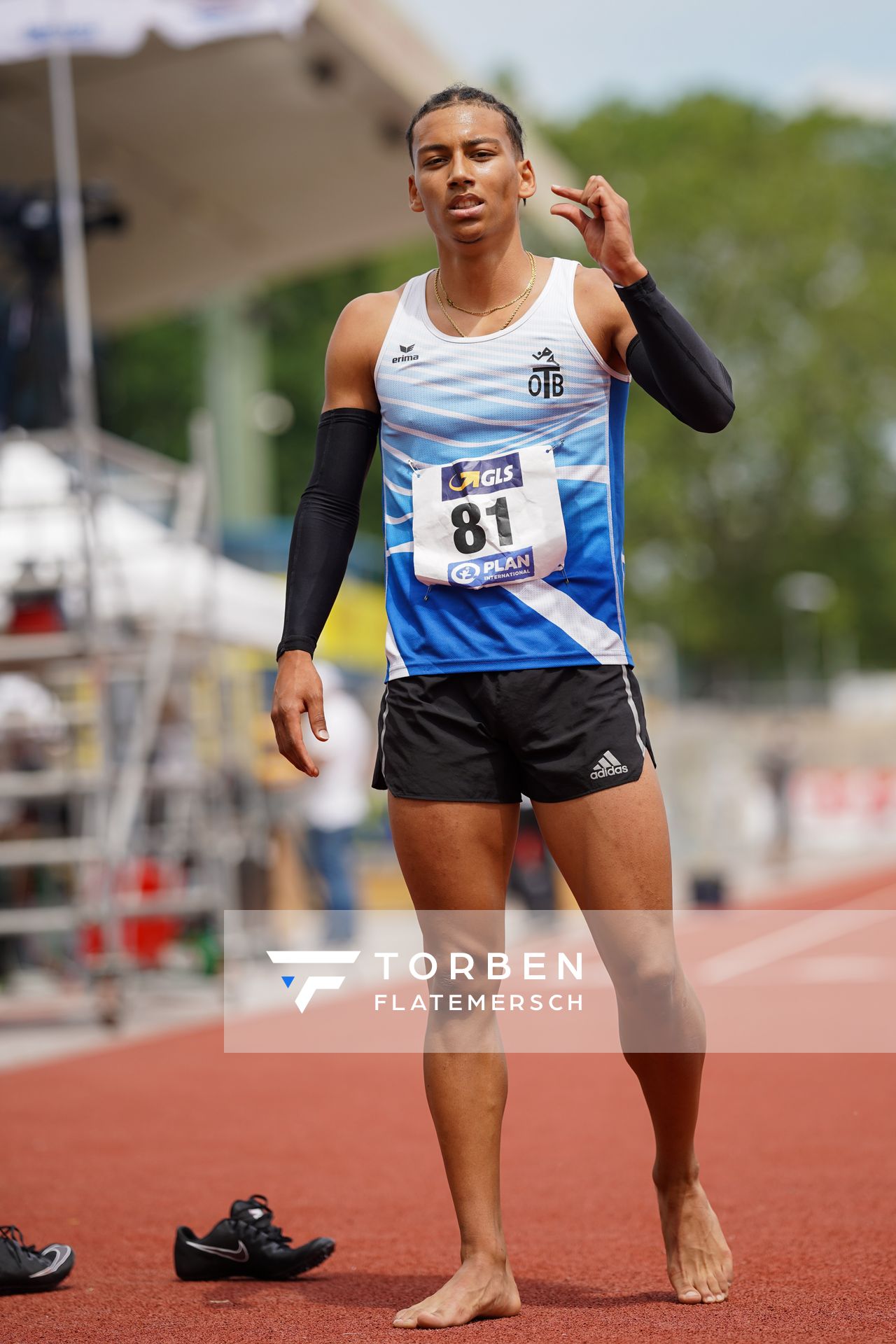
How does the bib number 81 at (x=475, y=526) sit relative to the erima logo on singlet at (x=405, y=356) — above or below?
below

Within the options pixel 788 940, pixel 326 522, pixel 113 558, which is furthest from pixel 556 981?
pixel 788 940

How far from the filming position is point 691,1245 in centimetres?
363

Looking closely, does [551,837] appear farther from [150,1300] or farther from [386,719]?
[150,1300]

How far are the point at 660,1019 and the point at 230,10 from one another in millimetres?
9232

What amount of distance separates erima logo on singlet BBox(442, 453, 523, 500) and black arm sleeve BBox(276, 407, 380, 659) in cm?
26

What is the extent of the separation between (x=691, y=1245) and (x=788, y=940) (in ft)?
35.8

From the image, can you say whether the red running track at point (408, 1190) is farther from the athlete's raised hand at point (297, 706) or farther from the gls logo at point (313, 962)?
the athlete's raised hand at point (297, 706)

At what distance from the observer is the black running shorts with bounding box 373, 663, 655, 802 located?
3516 mm

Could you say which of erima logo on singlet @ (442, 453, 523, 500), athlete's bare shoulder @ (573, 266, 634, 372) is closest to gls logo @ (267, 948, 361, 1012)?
erima logo on singlet @ (442, 453, 523, 500)

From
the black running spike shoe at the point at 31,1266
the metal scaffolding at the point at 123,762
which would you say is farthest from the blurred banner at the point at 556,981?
the black running spike shoe at the point at 31,1266

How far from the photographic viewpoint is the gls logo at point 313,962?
4.14 meters

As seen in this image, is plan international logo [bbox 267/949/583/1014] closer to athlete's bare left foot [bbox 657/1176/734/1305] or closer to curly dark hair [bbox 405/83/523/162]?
athlete's bare left foot [bbox 657/1176/734/1305]

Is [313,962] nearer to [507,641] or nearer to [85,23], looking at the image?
[507,641]

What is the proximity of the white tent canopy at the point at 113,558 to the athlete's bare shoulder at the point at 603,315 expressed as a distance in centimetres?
620
